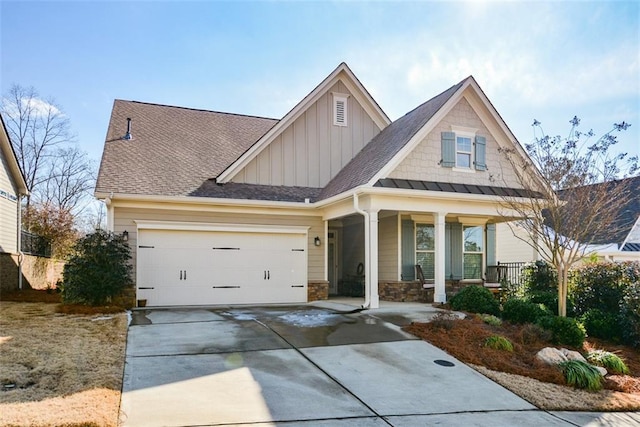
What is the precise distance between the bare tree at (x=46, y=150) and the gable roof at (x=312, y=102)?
18703mm

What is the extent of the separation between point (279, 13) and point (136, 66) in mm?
5585

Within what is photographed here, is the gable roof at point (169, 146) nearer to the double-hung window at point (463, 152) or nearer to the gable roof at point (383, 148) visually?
the gable roof at point (383, 148)

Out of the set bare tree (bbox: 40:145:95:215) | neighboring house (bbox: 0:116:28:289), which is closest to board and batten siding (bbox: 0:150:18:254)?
neighboring house (bbox: 0:116:28:289)

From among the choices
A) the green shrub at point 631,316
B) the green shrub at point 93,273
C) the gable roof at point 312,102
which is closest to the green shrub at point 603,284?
Answer: the green shrub at point 631,316

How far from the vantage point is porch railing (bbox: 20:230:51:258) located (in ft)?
58.6

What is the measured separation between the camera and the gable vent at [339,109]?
1639cm

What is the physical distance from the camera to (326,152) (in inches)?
632

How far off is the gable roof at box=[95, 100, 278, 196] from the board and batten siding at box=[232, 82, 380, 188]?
1.45 meters

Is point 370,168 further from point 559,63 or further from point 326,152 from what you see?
point 559,63

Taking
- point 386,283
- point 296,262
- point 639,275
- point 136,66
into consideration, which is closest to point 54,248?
point 136,66

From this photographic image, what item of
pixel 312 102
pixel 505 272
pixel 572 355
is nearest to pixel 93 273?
pixel 312 102

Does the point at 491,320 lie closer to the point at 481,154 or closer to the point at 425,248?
the point at 425,248

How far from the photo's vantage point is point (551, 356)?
820cm

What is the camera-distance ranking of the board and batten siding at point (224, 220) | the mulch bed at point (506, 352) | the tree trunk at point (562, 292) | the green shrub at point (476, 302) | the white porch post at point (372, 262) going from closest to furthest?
the mulch bed at point (506, 352) < the tree trunk at point (562, 292) < the green shrub at point (476, 302) < the white porch post at point (372, 262) < the board and batten siding at point (224, 220)
